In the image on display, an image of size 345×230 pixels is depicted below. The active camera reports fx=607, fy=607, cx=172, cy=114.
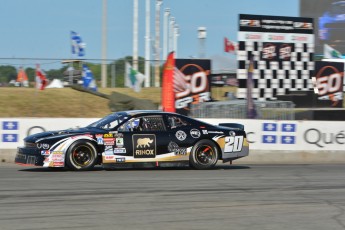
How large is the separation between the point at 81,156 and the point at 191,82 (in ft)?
33.5

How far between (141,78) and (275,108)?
16.5ft

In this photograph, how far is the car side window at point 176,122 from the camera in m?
13.0

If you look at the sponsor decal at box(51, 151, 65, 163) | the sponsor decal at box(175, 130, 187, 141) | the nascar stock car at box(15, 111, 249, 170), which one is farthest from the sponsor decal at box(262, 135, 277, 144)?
the sponsor decal at box(51, 151, 65, 163)

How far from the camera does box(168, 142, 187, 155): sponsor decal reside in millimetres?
12703

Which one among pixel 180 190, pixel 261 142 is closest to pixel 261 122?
pixel 261 142

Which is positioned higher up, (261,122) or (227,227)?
(261,122)

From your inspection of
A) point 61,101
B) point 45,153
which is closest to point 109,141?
point 45,153

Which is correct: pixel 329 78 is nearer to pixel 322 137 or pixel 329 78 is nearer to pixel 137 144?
pixel 322 137

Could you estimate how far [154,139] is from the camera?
12.6m

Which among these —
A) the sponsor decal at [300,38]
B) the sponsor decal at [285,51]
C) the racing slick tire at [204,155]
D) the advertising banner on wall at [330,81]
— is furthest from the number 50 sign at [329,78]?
the racing slick tire at [204,155]

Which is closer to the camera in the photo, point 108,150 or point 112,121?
point 108,150

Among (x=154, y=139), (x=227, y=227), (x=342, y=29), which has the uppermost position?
(x=342, y=29)

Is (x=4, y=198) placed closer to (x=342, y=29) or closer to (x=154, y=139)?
(x=154, y=139)

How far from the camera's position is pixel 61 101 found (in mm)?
23297
